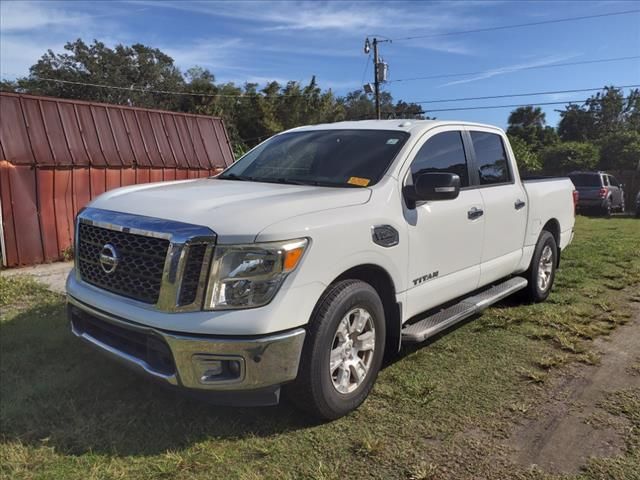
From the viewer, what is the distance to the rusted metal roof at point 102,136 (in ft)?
28.7

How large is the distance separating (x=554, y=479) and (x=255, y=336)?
169 cm

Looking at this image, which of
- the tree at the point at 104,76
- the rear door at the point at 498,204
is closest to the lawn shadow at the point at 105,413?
the rear door at the point at 498,204

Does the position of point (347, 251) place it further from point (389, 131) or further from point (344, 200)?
point (389, 131)

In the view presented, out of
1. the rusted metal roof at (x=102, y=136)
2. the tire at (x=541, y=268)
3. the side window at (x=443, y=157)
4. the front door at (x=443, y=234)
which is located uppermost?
the rusted metal roof at (x=102, y=136)

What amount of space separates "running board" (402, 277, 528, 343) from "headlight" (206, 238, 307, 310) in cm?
132

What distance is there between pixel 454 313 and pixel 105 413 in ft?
8.51

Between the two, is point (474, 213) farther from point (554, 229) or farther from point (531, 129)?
point (531, 129)

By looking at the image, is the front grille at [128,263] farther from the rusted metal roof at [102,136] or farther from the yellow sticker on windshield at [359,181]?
the rusted metal roof at [102,136]

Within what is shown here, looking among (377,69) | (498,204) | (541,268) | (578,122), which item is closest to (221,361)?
(498,204)

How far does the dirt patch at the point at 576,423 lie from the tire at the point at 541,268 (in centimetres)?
136

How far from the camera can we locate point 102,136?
1005cm

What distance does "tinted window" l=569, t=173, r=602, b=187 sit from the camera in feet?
63.6

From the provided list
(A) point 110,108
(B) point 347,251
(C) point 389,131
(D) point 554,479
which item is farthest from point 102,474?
(A) point 110,108

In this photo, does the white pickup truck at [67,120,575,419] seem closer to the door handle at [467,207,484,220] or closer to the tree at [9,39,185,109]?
the door handle at [467,207,484,220]
